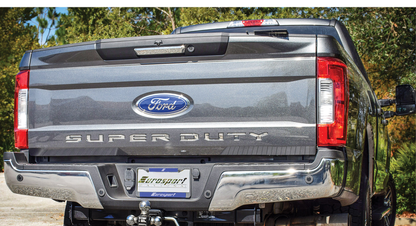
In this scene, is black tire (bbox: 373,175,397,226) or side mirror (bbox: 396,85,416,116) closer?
side mirror (bbox: 396,85,416,116)

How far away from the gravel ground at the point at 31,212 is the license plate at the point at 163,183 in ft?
12.8

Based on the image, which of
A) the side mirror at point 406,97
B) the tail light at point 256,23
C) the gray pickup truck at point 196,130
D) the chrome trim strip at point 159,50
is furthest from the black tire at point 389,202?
the chrome trim strip at point 159,50

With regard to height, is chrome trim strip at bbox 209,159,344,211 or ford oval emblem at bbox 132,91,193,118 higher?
ford oval emblem at bbox 132,91,193,118

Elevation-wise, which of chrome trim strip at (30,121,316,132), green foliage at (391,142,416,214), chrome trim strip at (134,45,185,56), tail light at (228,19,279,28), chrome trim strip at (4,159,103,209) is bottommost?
green foliage at (391,142,416,214)

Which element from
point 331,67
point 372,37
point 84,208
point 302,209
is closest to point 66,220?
point 84,208


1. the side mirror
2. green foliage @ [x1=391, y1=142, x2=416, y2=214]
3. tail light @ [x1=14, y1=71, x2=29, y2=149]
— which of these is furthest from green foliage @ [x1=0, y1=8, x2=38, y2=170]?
the side mirror

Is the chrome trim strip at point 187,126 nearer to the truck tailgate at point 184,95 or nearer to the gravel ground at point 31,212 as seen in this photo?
the truck tailgate at point 184,95

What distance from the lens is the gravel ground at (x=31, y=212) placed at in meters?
6.73

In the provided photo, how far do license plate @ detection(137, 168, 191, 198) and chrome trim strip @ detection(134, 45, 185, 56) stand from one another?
81 cm

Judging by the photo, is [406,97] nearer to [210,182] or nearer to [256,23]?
[256,23]

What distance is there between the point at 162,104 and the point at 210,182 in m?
0.63

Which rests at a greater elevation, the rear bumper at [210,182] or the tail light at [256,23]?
the tail light at [256,23]

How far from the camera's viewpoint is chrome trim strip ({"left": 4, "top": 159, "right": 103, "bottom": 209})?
126 inches

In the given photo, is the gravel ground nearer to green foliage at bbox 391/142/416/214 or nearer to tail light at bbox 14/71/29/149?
green foliage at bbox 391/142/416/214
